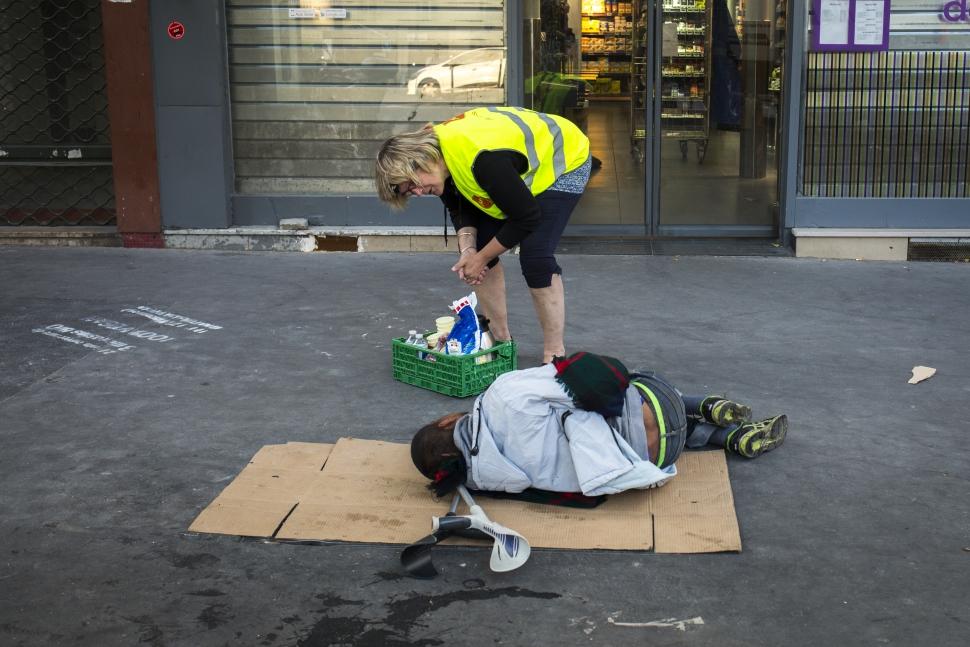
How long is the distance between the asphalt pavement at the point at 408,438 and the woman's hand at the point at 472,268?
584 millimetres

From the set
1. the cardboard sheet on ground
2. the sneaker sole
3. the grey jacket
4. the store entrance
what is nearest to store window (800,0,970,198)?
the store entrance

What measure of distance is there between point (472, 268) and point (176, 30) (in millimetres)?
4574

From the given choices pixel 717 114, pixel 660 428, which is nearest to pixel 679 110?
pixel 717 114

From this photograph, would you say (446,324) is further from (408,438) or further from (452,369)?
(408,438)

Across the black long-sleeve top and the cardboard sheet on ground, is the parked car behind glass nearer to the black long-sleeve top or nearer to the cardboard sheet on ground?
the black long-sleeve top

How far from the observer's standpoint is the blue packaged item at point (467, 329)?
5484 millimetres

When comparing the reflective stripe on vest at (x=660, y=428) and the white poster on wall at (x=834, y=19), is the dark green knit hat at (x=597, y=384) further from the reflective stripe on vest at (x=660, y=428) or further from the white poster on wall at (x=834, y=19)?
the white poster on wall at (x=834, y=19)

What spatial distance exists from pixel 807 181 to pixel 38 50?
6.12 meters

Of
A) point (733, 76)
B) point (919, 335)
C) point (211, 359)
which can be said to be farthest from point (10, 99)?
point (919, 335)

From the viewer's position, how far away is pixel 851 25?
841cm

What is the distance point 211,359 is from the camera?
6.16m

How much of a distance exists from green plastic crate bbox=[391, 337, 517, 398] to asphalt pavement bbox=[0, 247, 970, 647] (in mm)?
78

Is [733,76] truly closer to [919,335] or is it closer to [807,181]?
[807,181]

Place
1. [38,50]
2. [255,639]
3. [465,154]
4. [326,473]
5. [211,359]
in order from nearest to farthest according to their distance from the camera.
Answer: [255,639]
[326,473]
[465,154]
[211,359]
[38,50]
